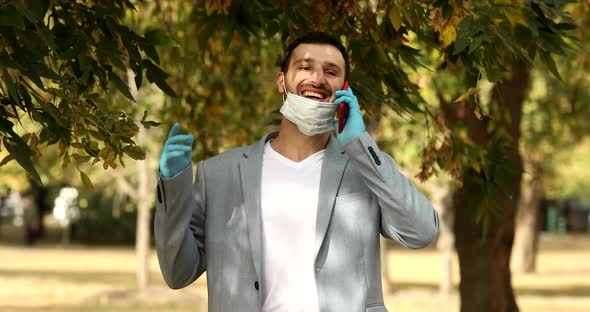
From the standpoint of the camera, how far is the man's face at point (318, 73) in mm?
4043

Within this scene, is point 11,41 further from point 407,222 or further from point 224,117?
point 224,117

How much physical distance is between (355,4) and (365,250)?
200cm

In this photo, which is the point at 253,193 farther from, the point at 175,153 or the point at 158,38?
the point at 158,38

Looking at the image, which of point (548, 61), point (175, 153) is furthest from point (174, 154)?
point (548, 61)

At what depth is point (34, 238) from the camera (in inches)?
1726

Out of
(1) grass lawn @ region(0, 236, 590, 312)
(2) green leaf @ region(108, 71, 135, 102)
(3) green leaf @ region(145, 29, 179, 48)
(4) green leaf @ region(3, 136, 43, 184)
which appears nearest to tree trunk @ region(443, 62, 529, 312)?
(3) green leaf @ region(145, 29, 179, 48)

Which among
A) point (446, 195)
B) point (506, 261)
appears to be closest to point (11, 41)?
point (506, 261)

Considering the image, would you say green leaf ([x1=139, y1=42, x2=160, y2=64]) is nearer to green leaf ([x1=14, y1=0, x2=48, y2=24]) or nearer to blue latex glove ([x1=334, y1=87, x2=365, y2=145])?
green leaf ([x1=14, y1=0, x2=48, y2=24])

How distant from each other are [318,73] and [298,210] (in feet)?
1.47

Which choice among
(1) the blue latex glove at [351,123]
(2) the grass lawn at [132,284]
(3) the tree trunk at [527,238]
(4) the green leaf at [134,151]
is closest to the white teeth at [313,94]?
(1) the blue latex glove at [351,123]

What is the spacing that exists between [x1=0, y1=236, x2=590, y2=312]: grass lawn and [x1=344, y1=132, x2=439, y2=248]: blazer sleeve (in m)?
15.4

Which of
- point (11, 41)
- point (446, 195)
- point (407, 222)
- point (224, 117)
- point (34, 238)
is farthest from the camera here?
point (34, 238)

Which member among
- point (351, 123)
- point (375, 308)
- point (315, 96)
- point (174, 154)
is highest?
point (315, 96)

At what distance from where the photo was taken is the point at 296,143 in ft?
13.4
